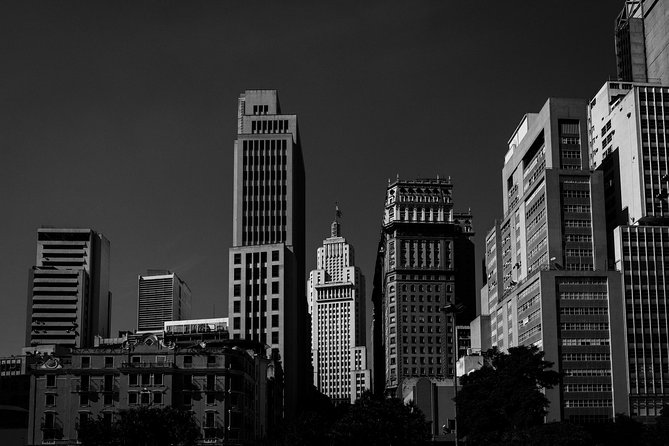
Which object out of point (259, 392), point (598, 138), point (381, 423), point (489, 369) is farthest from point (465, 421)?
point (598, 138)

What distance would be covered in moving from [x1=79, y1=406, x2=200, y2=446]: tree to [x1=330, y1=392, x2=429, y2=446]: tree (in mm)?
19003

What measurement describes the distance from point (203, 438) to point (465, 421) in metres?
39.4

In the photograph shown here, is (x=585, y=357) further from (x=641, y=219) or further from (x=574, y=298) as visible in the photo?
(x=641, y=219)

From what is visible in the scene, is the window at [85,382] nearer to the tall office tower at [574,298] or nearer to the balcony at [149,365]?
the balcony at [149,365]

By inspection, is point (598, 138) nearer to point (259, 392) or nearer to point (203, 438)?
point (259, 392)

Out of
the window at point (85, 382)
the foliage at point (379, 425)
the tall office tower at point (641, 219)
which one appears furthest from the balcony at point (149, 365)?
the tall office tower at point (641, 219)

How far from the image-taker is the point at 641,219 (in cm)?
18338

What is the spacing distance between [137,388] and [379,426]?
4663 cm

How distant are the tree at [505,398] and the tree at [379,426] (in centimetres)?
1138

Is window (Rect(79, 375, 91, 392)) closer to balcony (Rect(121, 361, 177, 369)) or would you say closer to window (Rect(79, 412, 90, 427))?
window (Rect(79, 412, 90, 427))

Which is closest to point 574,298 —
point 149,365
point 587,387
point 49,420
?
point 587,387

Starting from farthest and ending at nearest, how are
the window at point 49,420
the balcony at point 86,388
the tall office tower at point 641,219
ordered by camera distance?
the tall office tower at point 641,219 → the balcony at point 86,388 → the window at point 49,420

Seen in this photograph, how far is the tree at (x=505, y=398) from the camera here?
438ft

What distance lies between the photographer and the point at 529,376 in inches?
5443
